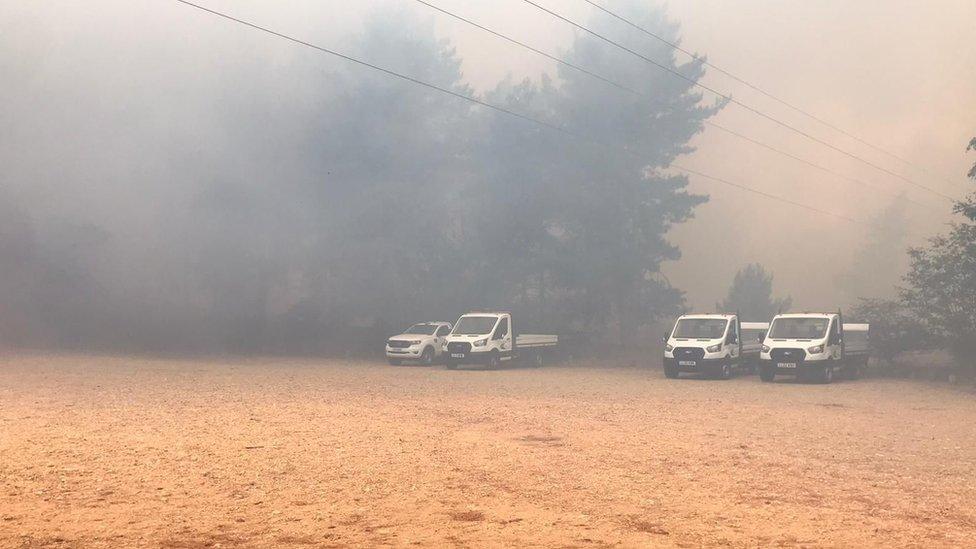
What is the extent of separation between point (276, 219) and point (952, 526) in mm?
38851

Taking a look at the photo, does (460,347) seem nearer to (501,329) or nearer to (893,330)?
(501,329)

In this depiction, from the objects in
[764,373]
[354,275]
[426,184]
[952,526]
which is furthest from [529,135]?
[952,526]

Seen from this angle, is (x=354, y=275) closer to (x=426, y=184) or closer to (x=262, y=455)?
(x=426, y=184)

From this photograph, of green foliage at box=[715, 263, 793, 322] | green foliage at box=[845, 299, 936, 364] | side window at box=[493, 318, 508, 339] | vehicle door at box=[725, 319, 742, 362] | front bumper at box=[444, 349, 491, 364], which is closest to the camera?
vehicle door at box=[725, 319, 742, 362]

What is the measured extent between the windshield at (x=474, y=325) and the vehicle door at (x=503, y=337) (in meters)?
0.26

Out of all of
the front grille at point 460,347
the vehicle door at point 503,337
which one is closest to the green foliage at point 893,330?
the vehicle door at point 503,337

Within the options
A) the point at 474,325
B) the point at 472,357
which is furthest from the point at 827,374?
the point at 474,325

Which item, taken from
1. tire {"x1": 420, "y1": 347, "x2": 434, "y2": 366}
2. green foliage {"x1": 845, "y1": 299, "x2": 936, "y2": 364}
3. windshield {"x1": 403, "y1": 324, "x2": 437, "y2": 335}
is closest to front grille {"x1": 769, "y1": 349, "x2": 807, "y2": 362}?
green foliage {"x1": 845, "y1": 299, "x2": 936, "y2": 364}

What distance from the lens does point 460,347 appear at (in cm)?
3006

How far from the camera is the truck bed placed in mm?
31922

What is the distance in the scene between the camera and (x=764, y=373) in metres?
25.5

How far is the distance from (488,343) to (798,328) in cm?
994

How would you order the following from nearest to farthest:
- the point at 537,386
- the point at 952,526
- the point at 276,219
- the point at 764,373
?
the point at 952,526
the point at 537,386
the point at 764,373
the point at 276,219

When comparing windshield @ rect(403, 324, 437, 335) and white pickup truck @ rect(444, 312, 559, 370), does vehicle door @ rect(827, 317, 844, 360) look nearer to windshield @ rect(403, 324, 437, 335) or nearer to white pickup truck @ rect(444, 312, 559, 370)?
white pickup truck @ rect(444, 312, 559, 370)
